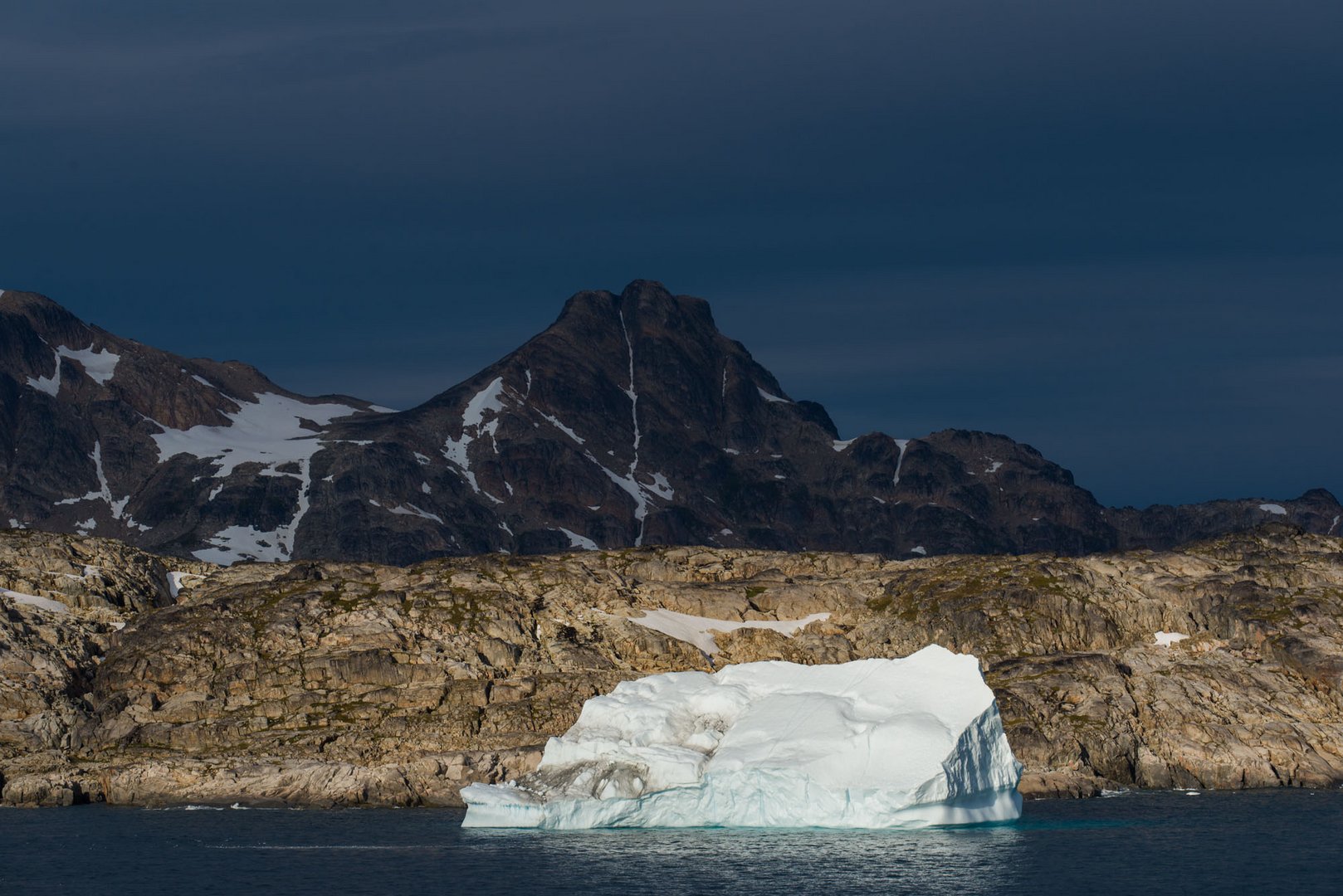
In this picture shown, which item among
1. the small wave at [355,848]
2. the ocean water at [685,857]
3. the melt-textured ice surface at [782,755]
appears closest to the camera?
the ocean water at [685,857]

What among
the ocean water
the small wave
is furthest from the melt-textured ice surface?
the small wave

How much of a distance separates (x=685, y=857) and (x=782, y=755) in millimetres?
11689

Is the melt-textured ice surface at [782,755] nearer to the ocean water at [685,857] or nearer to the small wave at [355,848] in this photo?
the ocean water at [685,857]

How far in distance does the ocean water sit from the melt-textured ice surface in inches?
90.0

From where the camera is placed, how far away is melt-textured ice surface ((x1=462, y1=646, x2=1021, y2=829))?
126875 mm

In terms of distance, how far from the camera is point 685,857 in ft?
405

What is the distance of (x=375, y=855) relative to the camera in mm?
128000

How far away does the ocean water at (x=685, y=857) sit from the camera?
112m

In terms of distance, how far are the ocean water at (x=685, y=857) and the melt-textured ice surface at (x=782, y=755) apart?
2.29 m

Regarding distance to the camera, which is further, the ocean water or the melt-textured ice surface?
the melt-textured ice surface

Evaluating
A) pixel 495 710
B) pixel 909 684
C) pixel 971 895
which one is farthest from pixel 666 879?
pixel 495 710

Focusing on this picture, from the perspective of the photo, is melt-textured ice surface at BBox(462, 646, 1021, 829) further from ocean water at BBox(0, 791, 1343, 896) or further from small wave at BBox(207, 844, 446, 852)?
small wave at BBox(207, 844, 446, 852)

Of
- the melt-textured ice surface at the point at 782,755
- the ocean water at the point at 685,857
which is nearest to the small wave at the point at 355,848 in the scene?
the ocean water at the point at 685,857

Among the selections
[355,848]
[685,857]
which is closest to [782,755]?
[685,857]
